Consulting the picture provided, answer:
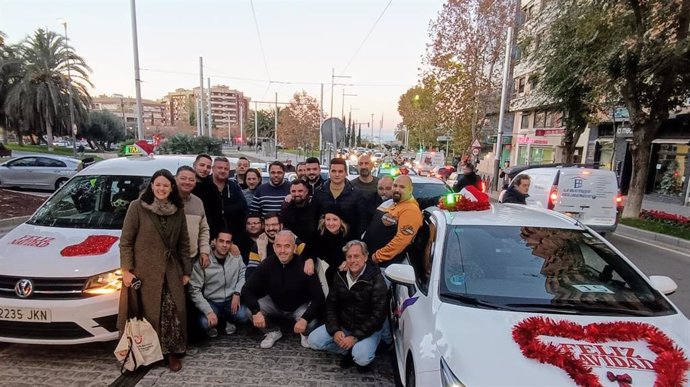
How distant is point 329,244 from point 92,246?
220 cm

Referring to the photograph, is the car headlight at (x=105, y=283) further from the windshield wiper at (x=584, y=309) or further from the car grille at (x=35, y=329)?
the windshield wiper at (x=584, y=309)

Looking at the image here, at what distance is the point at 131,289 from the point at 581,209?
28.0 ft

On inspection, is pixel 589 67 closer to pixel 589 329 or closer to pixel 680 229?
pixel 680 229

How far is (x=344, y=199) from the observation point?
4.73 meters

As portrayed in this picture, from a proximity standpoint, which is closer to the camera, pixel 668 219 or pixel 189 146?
pixel 668 219

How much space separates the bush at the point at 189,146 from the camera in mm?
25128

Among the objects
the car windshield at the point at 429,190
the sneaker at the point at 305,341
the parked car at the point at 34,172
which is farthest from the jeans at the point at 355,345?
the parked car at the point at 34,172

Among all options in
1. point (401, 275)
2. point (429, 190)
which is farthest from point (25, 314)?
point (429, 190)

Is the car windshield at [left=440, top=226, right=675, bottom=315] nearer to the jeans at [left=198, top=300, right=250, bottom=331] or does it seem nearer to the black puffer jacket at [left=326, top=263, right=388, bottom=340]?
the black puffer jacket at [left=326, top=263, right=388, bottom=340]

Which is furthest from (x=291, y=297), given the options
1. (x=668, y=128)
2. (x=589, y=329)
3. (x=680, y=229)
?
(x=668, y=128)

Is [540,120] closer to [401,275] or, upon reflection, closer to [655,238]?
[655,238]

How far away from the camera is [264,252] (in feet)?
14.5

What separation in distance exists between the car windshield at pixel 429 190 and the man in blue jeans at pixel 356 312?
5039 mm

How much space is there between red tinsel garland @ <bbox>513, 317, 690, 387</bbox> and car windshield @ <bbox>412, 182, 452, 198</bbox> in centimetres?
607
